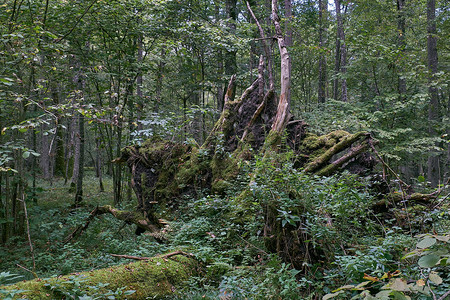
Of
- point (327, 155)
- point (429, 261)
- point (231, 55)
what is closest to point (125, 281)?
point (429, 261)

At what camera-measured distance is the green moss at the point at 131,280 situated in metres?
3.04

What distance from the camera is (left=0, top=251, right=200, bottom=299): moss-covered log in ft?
9.98

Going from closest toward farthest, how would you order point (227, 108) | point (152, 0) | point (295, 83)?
point (227, 108), point (152, 0), point (295, 83)

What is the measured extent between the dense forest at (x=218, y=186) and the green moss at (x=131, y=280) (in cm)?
2

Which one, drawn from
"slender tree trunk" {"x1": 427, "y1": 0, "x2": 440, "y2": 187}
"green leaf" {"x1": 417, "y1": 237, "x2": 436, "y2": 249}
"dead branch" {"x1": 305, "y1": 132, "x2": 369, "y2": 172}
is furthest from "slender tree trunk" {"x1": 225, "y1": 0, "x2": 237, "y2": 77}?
"green leaf" {"x1": 417, "y1": 237, "x2": 436, "y2": 249}

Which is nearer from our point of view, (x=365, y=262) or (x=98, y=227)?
(x=365, y=262)

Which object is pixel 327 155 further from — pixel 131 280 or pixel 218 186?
pixel 131 280

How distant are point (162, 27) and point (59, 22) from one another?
3.52m

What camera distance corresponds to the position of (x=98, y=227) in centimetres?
845

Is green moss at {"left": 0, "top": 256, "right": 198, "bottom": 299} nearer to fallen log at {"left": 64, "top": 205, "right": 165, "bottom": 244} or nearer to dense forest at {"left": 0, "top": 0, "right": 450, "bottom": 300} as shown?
dense forest at {"left": 0, "top": 0, "right": 450, "bottom": 300}

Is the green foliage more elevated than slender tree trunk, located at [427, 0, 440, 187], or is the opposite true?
slender tree trunk, located at [427, 0, 440, 187]

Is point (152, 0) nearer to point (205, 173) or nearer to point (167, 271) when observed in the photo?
point (205, 173)

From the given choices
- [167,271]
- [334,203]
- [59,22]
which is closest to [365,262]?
[334,203]

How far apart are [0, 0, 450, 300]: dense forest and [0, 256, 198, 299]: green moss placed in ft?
0.06
